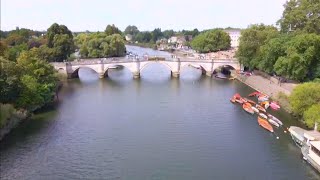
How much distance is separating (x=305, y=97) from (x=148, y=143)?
15.1 meters

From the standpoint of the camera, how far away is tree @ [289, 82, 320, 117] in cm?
3491

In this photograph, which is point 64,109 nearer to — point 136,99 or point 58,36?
point 136,99

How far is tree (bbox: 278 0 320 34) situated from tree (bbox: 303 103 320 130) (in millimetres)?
23725

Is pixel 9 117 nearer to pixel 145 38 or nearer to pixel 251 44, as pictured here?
pixel 251 44

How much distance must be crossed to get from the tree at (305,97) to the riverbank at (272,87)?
15.3ft

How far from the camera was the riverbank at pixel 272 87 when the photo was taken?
43513mm

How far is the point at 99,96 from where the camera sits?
5072 centimetres

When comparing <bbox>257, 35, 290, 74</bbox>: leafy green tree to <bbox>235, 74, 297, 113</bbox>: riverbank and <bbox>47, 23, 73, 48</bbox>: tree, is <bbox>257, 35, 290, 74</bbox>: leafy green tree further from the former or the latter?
<bbox>47, 23, 73, 48</bbox>: tree

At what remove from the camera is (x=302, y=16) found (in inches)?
2153

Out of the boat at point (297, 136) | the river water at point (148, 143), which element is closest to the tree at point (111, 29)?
the river water at point (148, 143)

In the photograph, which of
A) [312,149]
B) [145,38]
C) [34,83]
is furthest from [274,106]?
[145,38]

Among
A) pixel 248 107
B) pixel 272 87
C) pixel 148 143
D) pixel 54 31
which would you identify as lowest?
pixel 148 143

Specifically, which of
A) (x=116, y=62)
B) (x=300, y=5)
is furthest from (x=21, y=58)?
(x=300, y=5)

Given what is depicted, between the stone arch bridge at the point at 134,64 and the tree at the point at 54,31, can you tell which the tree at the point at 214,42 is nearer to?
the stone arch bridge at the point at 134,64
